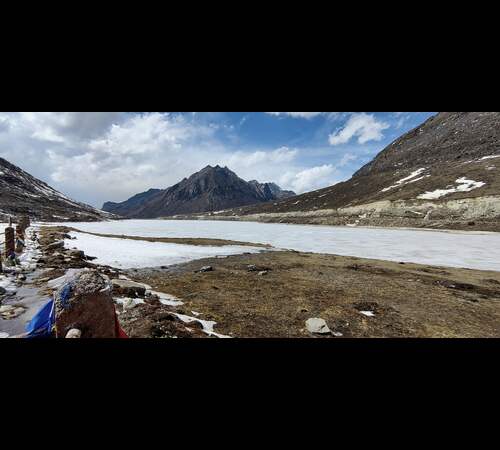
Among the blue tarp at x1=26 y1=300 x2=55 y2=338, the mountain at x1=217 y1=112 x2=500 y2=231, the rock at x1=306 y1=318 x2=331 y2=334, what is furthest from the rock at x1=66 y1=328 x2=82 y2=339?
the mountain at x1=217 y1=112 x2=500 y2=231

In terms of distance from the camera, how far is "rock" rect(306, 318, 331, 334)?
7145 mm

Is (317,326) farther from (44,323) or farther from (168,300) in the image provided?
(44,323)

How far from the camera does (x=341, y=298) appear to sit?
1029cm

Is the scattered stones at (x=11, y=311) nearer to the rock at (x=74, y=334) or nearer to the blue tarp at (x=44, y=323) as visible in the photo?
the blue tarp at (x=44, y=323)

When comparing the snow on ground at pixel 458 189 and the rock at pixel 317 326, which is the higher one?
the snow on ground at pixel 458 189

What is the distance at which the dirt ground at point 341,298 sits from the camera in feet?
25.1

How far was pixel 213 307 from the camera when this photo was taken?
29.1 feet

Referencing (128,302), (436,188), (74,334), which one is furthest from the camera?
(436,188)

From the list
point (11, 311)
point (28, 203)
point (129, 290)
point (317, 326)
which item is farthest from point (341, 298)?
point (28, 203)

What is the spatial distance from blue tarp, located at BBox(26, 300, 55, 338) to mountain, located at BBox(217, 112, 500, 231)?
51.3 metres

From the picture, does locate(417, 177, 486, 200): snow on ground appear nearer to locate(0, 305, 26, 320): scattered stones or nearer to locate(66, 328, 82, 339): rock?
locate(66, 328, 82, 339): rock

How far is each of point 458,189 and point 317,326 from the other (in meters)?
69.9

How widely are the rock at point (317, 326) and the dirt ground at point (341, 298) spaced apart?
26cm

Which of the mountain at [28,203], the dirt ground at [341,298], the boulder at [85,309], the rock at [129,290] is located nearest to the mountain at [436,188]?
the dirt ground at [341,298]
